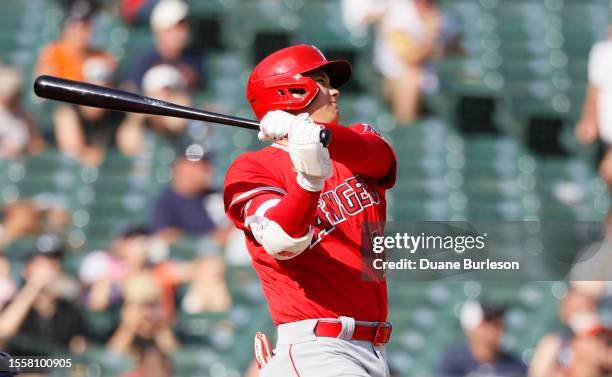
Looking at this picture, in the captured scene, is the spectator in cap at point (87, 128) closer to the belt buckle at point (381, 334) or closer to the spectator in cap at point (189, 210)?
the spectator in cap at point (189, 210)

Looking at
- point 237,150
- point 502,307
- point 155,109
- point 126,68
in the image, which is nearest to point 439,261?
point 155,109

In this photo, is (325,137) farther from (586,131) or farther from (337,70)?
(586,131)

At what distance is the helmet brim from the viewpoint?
347 centimetres

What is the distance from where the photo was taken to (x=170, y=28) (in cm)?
744

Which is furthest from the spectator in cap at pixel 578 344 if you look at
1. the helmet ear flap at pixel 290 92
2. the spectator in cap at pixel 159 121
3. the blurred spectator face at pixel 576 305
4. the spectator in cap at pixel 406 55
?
the helmet ear flap at pixel 290 92

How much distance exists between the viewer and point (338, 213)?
3.34m

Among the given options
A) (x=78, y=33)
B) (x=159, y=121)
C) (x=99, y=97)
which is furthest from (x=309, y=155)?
(x=78, y=33)

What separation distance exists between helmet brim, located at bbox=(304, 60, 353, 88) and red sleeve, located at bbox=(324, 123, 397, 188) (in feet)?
0.57

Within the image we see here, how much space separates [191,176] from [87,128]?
87cm

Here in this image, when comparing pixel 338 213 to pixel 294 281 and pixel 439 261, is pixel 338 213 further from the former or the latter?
Answer: pixel 439 261

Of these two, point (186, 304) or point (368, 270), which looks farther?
point (186, 304)

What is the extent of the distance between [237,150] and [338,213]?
161 inches

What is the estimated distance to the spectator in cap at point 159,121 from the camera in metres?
7.19

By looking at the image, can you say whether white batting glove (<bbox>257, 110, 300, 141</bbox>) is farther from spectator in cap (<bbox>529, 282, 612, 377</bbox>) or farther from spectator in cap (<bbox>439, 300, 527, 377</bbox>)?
spectator in cap (<bbox>529, 282, 612, 377</bbox>)
